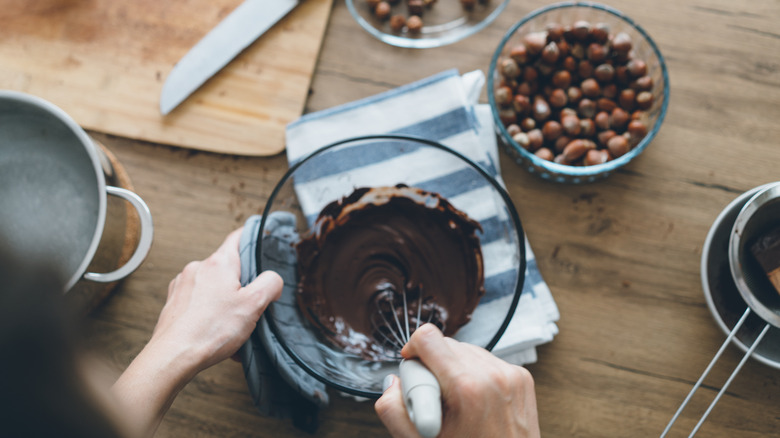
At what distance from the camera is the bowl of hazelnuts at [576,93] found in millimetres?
722

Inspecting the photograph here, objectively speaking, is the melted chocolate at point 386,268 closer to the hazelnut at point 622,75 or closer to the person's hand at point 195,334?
the person's hand at point 195,334

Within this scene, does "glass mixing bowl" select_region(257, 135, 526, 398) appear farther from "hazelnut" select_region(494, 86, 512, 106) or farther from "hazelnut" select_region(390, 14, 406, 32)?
"hazelnut" select_region(390, 14, 406, 32)

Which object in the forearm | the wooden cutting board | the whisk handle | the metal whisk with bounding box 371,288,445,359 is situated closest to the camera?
the whisk handle

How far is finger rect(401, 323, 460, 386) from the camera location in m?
0.47

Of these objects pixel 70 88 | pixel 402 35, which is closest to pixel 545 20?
pixel 402 35

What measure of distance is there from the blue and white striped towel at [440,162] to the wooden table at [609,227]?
0.04m

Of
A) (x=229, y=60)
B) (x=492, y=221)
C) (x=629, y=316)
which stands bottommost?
(x=629, y=316)

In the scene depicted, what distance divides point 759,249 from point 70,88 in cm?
101

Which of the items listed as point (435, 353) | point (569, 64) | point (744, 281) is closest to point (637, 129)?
point (569, 64)

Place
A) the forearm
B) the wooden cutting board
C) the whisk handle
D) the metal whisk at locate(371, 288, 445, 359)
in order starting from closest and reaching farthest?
the whisk handle
the forearm
the metal whisk at locate(371, 288, 445, 359)
the wooden cutting board

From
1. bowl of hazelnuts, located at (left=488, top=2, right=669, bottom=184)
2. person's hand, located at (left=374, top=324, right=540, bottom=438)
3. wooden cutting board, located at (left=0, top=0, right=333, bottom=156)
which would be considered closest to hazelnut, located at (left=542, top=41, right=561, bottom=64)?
bowl of hazelnuts, located at (left=488, top=2, right=669, bottom=184)

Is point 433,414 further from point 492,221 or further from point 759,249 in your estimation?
point 759,249

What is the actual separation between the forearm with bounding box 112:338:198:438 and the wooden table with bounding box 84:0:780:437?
14 cm

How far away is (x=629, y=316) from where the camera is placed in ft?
2.47
